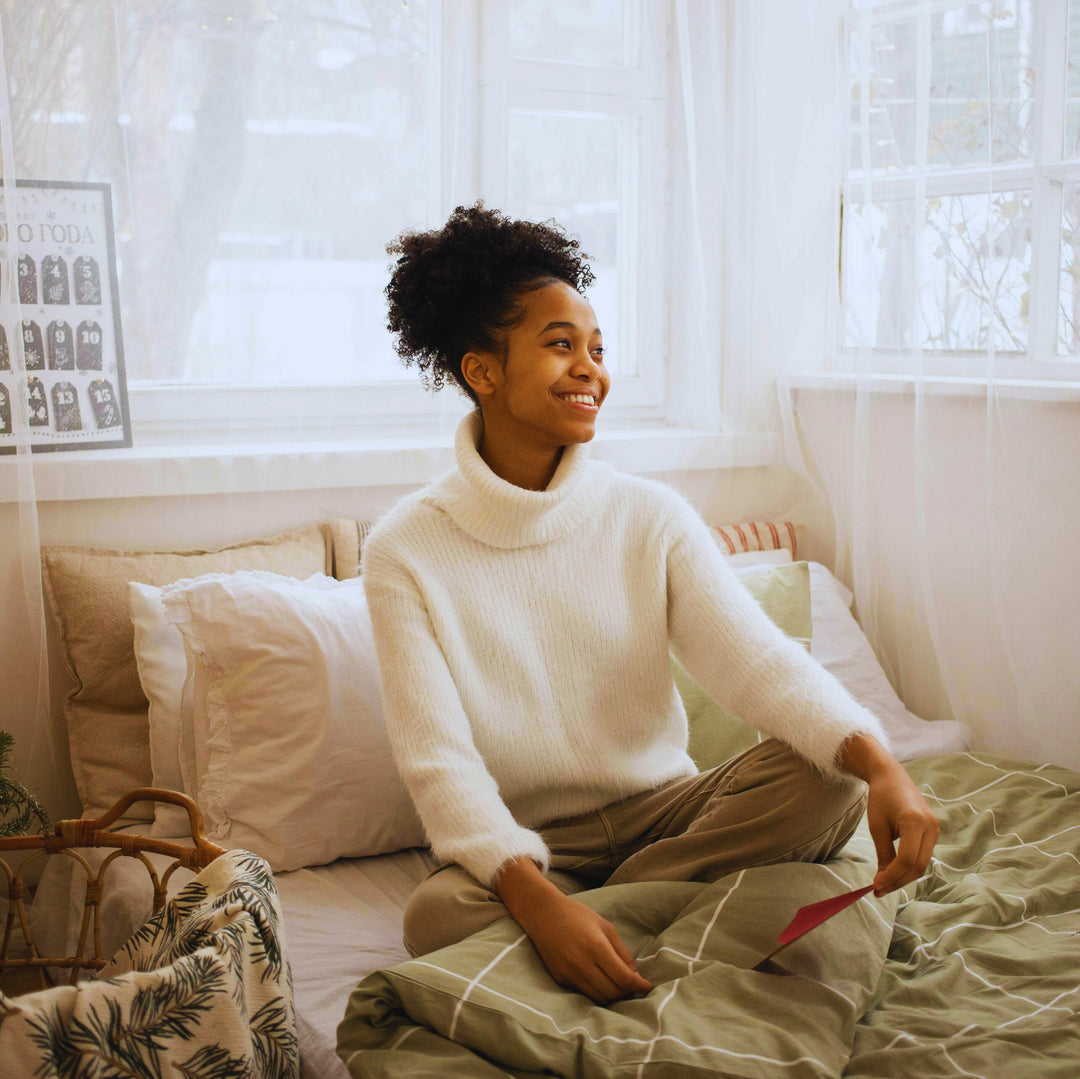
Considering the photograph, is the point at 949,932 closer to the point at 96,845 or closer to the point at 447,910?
the point at 447,910

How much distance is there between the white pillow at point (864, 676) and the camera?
1997 millimetres

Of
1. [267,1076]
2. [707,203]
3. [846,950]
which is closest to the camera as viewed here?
[267,1076]

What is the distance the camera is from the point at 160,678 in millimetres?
1681

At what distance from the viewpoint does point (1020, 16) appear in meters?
1.87

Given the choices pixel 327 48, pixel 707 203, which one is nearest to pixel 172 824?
pixel 327 48

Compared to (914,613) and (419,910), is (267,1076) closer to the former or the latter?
(419,910)

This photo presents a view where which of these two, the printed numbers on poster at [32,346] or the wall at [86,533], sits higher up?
the printed numbers on poster at [32,346]

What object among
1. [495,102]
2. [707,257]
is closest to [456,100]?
[495,102]

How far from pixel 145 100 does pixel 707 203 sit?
3.60ft

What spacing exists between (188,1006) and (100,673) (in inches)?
35.9

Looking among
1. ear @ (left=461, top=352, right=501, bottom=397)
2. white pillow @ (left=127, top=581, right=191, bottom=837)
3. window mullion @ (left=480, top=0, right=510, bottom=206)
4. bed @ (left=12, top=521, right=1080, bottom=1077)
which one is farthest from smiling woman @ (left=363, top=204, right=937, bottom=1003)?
window mullion @ (left=480, top=0, right=510, bottom=206)

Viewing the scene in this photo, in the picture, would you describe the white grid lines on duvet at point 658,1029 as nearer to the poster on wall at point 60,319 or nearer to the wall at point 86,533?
the wall at point 86,533

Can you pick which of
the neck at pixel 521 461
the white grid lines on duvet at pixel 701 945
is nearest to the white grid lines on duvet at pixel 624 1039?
the white grid lines on duvet at pixel 701 945

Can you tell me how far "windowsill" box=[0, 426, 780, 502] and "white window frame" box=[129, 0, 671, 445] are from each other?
45 millimetres
